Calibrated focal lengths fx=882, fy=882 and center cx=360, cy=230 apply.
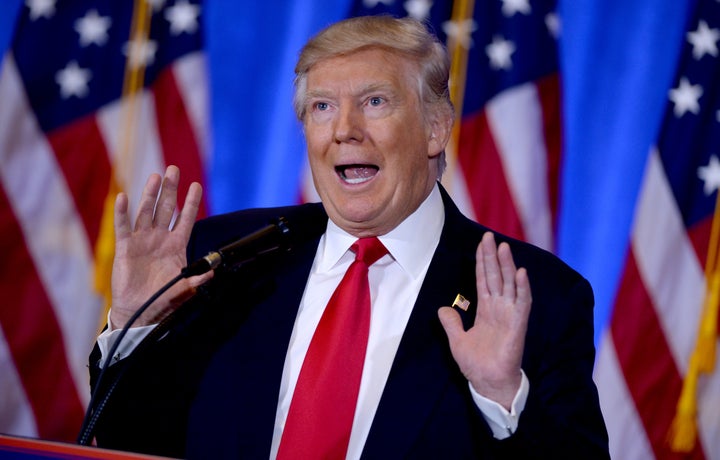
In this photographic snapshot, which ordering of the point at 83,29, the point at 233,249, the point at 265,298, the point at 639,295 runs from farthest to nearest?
the point at 83,29 < the point at 639,295 < the point at 265,298 < the point at 233,249

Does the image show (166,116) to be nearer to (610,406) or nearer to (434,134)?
(434,134)

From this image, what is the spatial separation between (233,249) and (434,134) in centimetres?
61

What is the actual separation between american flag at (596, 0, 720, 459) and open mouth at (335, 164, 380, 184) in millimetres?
1290

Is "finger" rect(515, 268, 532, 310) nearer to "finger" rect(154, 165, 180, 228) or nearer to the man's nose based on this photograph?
the man's nose

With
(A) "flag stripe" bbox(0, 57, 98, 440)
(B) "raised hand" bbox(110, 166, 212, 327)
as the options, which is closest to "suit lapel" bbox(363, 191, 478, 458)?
(B) "raised hand" bbox(110, 166, 212, 327)

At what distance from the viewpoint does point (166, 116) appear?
10.3ft

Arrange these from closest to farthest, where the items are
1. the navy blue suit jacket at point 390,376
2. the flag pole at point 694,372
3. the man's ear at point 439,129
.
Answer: the navy blue suit jacket at point 390,376, the man's ear at point 439,129, the flag pole at point 694,372

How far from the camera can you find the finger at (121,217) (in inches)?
64.1

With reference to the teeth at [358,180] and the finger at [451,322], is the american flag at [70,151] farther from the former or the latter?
the finger at [451,322]

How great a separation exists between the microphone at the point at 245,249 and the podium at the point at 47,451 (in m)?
0.48

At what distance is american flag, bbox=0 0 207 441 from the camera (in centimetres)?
311

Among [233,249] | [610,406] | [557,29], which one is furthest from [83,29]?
[610,406]

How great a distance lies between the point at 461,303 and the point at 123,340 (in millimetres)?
638

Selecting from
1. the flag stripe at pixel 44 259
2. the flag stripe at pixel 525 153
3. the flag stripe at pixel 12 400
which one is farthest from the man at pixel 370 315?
the flag stripe at pixel 12 400
